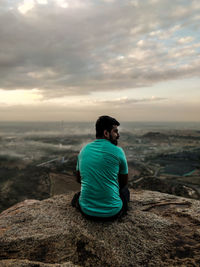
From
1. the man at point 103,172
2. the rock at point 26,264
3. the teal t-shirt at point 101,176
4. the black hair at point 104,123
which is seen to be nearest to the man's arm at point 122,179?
the man at point 103,172

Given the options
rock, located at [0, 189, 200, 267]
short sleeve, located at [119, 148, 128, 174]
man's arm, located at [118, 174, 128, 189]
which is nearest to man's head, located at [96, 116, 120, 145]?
short sleeve, located at [119, 148, 128, 174]

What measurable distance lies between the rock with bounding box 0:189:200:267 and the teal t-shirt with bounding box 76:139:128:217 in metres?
0.41

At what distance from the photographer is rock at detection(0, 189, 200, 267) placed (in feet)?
8.84

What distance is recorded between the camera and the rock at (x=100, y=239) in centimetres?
270

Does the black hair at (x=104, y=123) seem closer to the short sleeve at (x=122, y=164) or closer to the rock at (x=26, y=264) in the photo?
the short sleeve at (x=122, y=164)

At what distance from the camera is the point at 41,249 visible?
292cm

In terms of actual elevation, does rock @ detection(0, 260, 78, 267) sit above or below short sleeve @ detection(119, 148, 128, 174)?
below

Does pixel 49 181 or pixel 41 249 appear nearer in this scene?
pixel 41 249

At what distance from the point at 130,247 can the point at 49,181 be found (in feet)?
131

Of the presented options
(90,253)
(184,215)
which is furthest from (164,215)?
(90,253)

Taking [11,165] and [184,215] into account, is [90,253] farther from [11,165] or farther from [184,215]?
[11,165]

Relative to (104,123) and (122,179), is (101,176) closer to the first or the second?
(122,179)

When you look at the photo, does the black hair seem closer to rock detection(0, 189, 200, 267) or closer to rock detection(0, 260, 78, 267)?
rock detection(0, 189, 200, 267)

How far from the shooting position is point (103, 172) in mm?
3197
